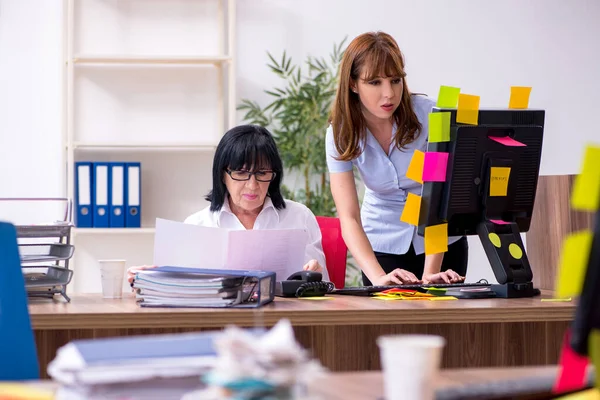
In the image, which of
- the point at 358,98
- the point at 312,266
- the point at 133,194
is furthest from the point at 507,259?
the point at 133,194

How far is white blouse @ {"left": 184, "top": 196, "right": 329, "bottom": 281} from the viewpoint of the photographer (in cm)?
262

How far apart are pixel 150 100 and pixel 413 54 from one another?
1418 millimetres

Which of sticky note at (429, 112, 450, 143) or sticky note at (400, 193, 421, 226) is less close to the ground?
sticky note at (429, 112, 450, 143)

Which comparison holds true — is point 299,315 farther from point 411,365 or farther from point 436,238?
point 411,365

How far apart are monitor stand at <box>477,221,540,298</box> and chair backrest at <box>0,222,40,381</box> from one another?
1.25 meters

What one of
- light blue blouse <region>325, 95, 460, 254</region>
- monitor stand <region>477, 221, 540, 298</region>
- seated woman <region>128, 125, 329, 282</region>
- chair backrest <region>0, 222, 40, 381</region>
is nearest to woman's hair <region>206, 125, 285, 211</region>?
seated woman <region>128, 125, 329, 282</region>

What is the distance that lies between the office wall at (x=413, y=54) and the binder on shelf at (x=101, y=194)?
322 millimetres

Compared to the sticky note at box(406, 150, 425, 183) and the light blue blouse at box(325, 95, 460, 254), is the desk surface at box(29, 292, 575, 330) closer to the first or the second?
the sticky note at box(406, 150, 425, 183)

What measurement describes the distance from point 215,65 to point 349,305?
2416mm

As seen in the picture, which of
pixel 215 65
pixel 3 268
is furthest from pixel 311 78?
pixel 3 268

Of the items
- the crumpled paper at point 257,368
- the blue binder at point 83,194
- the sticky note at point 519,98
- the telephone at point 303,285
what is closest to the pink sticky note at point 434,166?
the sticky note at point 519,98

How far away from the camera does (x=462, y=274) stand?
2.82 meters

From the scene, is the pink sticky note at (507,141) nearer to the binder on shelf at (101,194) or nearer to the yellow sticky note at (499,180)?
the yellow sticky note at (499,180)

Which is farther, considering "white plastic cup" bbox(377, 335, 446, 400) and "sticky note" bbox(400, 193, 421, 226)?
"sticky note" bbox(400, 193, 421, 226)
